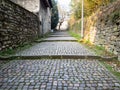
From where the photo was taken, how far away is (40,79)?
405 centimetres

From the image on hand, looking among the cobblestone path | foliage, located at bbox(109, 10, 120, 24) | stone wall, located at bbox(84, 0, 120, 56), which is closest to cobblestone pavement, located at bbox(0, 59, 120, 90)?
the cobblestone path

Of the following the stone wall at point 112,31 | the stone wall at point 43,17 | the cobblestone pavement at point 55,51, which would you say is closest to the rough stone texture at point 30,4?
the stone wall at point 43,17

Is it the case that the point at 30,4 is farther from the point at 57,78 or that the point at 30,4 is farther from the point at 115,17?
the point at 57,78

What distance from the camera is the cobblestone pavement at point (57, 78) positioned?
3600 mm

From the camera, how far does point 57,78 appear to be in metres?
4.13

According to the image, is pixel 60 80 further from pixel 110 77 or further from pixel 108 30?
pixel 108 30

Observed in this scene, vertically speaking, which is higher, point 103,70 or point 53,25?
point 53,25

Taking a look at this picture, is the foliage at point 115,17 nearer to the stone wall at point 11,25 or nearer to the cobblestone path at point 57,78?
the cobblestone path at point 57,78

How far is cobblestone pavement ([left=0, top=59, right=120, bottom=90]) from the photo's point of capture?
3.60m

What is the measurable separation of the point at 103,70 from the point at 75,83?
1.38 metres

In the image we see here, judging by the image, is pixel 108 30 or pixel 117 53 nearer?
pixel 117 53

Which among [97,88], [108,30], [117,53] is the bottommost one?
[97,88]

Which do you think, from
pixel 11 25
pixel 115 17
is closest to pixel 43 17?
pixel 11 25

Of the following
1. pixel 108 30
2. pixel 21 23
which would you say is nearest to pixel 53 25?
pixel 21 23
